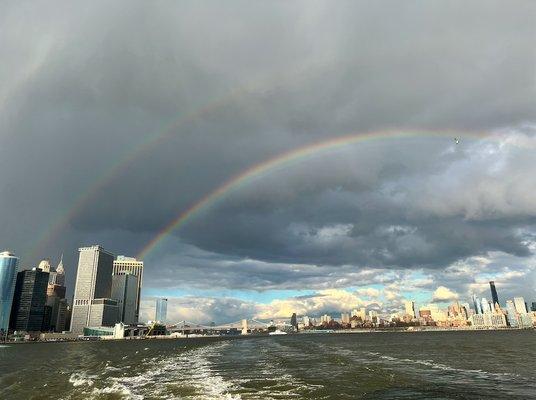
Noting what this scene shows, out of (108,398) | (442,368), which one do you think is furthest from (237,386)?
(442,368)

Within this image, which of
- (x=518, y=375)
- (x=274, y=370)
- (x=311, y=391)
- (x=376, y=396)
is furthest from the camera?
(x=274, y=370)

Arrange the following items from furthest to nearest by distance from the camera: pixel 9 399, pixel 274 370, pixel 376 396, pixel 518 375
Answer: pixel 274 370
pixel 518 375
pixel 9 399
pixel 376 396

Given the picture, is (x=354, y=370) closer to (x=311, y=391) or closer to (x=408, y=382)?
(x=408, y=382)

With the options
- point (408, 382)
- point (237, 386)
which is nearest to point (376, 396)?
point (408, 382)

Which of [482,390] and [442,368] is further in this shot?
[442,368]

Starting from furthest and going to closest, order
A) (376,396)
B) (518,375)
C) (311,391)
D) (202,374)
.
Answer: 1. (202,374)
2. (518,375)
3. (311,391)
4. (376,396)

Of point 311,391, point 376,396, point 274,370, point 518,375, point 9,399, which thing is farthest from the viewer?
point 274,370

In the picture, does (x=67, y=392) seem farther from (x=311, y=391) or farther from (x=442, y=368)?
(x=442, y=368)

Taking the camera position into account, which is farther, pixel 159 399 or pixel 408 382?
pixel 408 382
